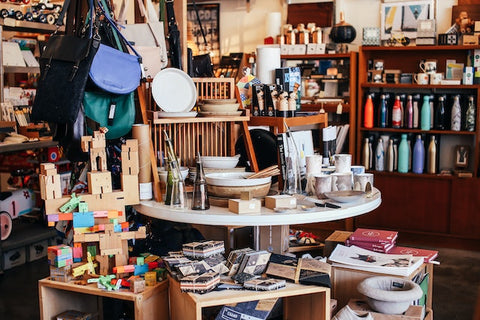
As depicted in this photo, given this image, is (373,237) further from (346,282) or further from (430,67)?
(430,67)

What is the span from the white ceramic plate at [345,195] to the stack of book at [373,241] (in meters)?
0.37

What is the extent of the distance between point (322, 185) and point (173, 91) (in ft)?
3.01

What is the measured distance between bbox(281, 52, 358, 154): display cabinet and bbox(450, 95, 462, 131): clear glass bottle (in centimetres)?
95

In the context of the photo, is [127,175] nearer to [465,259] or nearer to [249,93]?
[249,93]

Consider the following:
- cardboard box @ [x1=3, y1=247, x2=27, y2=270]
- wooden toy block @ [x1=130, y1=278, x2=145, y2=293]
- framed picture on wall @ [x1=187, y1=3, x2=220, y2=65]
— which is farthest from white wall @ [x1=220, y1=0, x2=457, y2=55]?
wooden toy block @ [x1=130, y1=278, x2=145, y2=293]

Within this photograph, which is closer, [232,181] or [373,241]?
[232,181]

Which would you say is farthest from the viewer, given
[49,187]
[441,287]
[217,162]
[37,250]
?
[37,250]

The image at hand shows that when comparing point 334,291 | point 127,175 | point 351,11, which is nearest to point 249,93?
point 127,175

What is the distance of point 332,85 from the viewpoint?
614 cm

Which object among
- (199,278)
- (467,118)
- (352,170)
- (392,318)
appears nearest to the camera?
(199,278)

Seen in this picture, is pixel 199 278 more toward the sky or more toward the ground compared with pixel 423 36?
more toward the ground

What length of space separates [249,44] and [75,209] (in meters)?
4.34

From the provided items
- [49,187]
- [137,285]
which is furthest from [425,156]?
[49,187]

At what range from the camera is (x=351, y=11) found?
6.11 m
